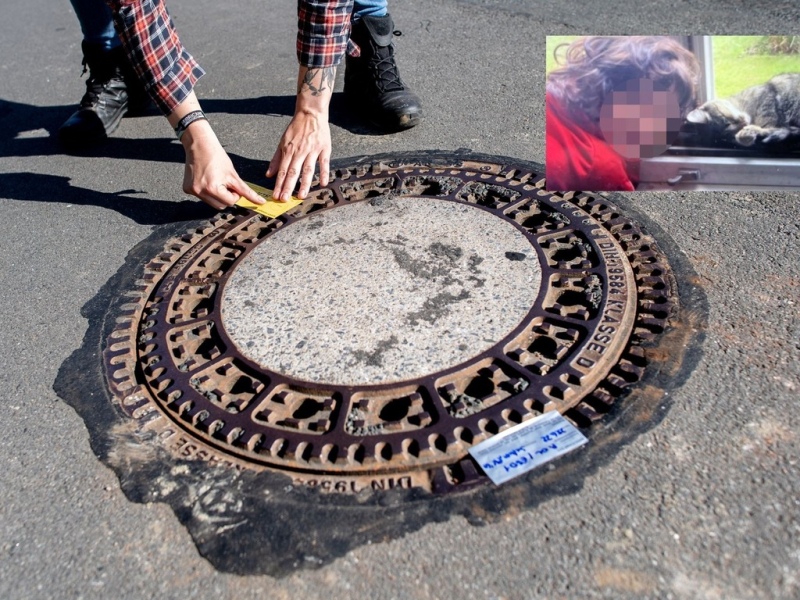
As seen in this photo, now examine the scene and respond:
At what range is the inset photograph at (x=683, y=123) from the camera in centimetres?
252

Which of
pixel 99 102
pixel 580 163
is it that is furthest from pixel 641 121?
pixel 99 102

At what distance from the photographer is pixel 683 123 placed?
8.34 feet

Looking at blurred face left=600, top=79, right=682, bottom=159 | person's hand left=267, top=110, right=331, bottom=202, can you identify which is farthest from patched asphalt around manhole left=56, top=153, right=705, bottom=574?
blurred face left=600, top=79, right=682, bottom=159

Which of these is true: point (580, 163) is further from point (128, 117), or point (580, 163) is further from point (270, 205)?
point (128, 117)

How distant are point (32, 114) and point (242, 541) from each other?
3.19m

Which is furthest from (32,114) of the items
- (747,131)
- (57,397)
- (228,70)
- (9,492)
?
(747,131)

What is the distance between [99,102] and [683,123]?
258 centimetres

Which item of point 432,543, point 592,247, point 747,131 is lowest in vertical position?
point 432,543

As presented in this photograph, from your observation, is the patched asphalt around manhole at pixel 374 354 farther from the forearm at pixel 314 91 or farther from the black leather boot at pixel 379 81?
the black leather boot at pixel 379 81

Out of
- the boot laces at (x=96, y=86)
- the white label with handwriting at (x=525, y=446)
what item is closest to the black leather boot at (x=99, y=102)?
the boot laces at (x=96, y=86)

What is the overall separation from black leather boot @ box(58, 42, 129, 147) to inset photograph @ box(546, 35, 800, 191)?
2.09 metres

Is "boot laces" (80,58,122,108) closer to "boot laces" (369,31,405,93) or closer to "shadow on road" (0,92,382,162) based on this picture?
"shadow on road" (0,92,382,162)

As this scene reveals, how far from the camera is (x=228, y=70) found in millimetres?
4141

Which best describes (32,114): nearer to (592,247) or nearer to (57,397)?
(57,397)
